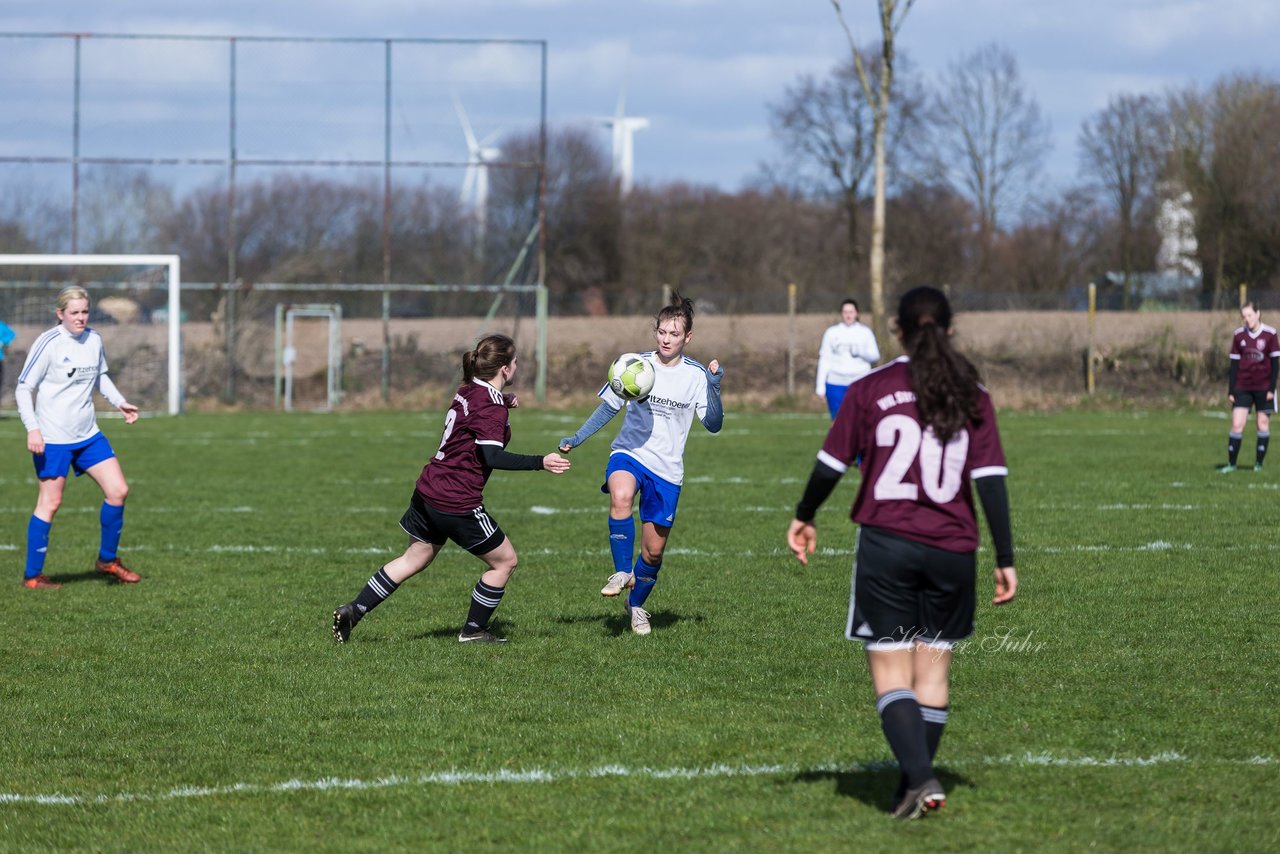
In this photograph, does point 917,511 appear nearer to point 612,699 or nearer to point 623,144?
point 612,699

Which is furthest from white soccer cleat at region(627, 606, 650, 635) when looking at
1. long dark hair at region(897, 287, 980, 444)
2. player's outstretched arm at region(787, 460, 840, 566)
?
long dark hair at region(897, 287, 980, 444)

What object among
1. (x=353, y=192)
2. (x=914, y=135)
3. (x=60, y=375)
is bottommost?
(x=60, y=375)

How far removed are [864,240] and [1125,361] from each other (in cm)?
2329

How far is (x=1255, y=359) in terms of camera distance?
1667 cm

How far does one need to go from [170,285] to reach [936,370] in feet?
86.9

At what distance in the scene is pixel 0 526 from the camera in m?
12.5

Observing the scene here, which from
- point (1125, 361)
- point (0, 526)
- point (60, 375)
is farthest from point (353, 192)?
point (60, 375)

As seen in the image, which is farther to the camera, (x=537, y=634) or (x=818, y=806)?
(x=537, y=634)

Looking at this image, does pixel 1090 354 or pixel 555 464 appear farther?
pixel 1090 354

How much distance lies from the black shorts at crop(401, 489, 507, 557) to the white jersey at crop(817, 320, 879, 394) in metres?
11.8

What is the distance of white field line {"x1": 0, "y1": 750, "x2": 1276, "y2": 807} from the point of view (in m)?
4.93

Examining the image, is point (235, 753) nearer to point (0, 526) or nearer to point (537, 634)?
point (537, 634)

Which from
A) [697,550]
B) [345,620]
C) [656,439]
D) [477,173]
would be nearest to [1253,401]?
[697,550]

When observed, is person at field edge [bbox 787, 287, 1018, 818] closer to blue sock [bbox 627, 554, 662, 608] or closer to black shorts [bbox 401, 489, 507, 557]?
black shorts [bbox 401, 489, 507, 557]
